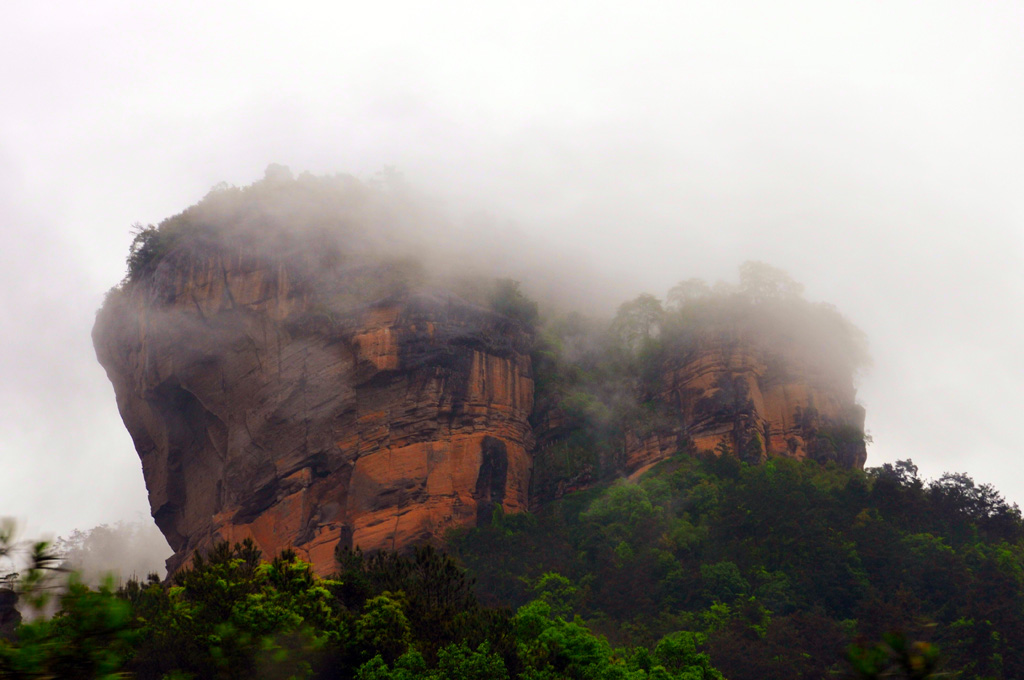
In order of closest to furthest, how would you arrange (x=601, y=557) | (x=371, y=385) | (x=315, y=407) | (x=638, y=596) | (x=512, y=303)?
(x=638, y=596) → (x=601, y=557) → (x=315, y=407) → (x=371, y=385) → (x=512, y=303)

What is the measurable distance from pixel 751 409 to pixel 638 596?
49.9 feet

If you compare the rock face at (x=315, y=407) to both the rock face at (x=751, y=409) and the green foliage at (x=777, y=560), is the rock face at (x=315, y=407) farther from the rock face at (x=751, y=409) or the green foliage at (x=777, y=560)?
the rock face at (x=751, y=409)

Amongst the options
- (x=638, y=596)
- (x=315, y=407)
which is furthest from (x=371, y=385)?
(x=638, y=596)

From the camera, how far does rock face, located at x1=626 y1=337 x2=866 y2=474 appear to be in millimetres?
52469

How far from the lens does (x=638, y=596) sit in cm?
4084

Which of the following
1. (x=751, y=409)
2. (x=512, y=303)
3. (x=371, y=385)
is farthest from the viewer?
(x=512, y=303)

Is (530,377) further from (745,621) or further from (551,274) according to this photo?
(745,621)

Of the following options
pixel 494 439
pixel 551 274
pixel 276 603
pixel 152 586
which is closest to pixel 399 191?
pixel 551 274

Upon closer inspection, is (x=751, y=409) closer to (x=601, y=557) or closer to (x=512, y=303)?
(x=601, y=557)

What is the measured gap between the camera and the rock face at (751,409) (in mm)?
52469

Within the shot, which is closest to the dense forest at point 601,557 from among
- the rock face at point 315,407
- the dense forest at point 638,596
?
the dense forest at point 638,596

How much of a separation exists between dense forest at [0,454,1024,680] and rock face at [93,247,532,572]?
11.1 ft

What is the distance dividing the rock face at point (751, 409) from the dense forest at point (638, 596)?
1938mm

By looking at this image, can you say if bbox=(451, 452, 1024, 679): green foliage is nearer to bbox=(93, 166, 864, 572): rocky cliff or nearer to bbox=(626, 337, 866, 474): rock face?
bbox=(626, 337, 866, 474): rock face
